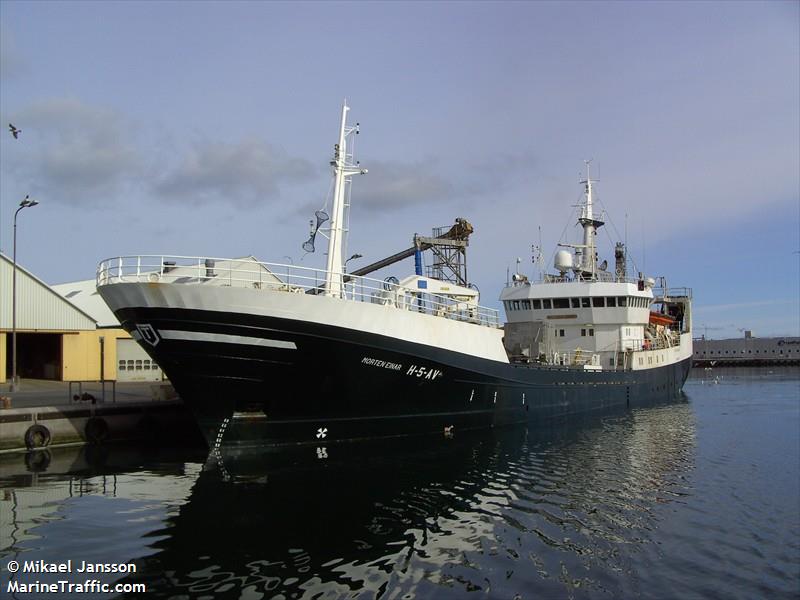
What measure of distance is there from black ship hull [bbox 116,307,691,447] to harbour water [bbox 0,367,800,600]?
2.42ft

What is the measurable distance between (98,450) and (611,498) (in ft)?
53.4

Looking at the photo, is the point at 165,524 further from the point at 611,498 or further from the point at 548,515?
the point at 611,498

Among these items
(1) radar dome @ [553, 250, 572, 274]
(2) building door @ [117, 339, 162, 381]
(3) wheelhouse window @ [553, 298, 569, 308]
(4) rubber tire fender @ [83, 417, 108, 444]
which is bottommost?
(4) rubber tire fender @ [83, 417, 108, 444]

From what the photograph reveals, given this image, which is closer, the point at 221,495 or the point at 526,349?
the point at 221,495

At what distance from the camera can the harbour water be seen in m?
9.24

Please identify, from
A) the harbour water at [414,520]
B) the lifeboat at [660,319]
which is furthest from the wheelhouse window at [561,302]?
the harbour water at [414,520]

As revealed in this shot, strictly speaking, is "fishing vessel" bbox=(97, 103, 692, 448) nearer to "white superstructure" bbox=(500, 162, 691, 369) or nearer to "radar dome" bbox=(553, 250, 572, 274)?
"white superstructure" bbox=(500, 162, 691, 369)

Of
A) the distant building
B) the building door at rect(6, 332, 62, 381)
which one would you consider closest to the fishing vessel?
the building door at rect(6, 332, 62, 381)

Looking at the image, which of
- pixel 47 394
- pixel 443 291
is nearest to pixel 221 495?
pixel 443 291

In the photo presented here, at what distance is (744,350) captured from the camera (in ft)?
367

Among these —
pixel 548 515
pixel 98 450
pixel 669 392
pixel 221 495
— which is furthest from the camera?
pixel 669 392

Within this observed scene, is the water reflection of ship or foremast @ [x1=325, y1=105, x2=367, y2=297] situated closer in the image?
the water reflection of ship

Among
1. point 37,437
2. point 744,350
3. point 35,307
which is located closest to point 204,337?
point 37,437

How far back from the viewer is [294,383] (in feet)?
55.6
